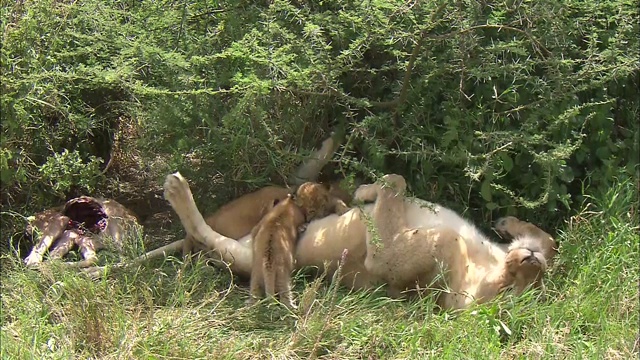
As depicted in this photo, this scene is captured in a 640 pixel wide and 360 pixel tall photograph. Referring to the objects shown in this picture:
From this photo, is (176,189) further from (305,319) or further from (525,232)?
(525,232)

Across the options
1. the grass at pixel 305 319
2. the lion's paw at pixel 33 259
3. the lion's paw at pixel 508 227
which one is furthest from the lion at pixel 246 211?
the lion's paw at pixel 508 227

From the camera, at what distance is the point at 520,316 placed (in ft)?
12.3

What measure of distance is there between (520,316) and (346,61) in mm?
1502

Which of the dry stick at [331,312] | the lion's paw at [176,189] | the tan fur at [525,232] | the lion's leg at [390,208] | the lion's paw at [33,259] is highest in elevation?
the lion's paw at [176,189]

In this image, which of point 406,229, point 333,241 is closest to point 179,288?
point 333,241

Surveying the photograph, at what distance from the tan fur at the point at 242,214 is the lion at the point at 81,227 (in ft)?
1.41

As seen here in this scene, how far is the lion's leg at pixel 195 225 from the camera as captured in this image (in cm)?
415

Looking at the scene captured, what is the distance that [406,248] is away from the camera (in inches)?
157

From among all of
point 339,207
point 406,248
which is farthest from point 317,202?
point 406,248

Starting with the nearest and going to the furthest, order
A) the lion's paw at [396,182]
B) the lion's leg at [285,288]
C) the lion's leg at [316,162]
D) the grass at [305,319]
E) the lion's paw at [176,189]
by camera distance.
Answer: the grass at [305,319]
the lion's leg at [285,288]
the lion's paw at [396,182]
the lion's paw at [176,189]
the lion's leg at [316,162]

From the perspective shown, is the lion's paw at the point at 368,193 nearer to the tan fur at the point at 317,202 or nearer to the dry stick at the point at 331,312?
the tan fur at the point at 317,202

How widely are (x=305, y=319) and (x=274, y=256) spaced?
1.45 feet

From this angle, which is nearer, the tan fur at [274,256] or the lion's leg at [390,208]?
the tan fur at [274,256]

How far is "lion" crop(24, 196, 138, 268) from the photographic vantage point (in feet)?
14.0
